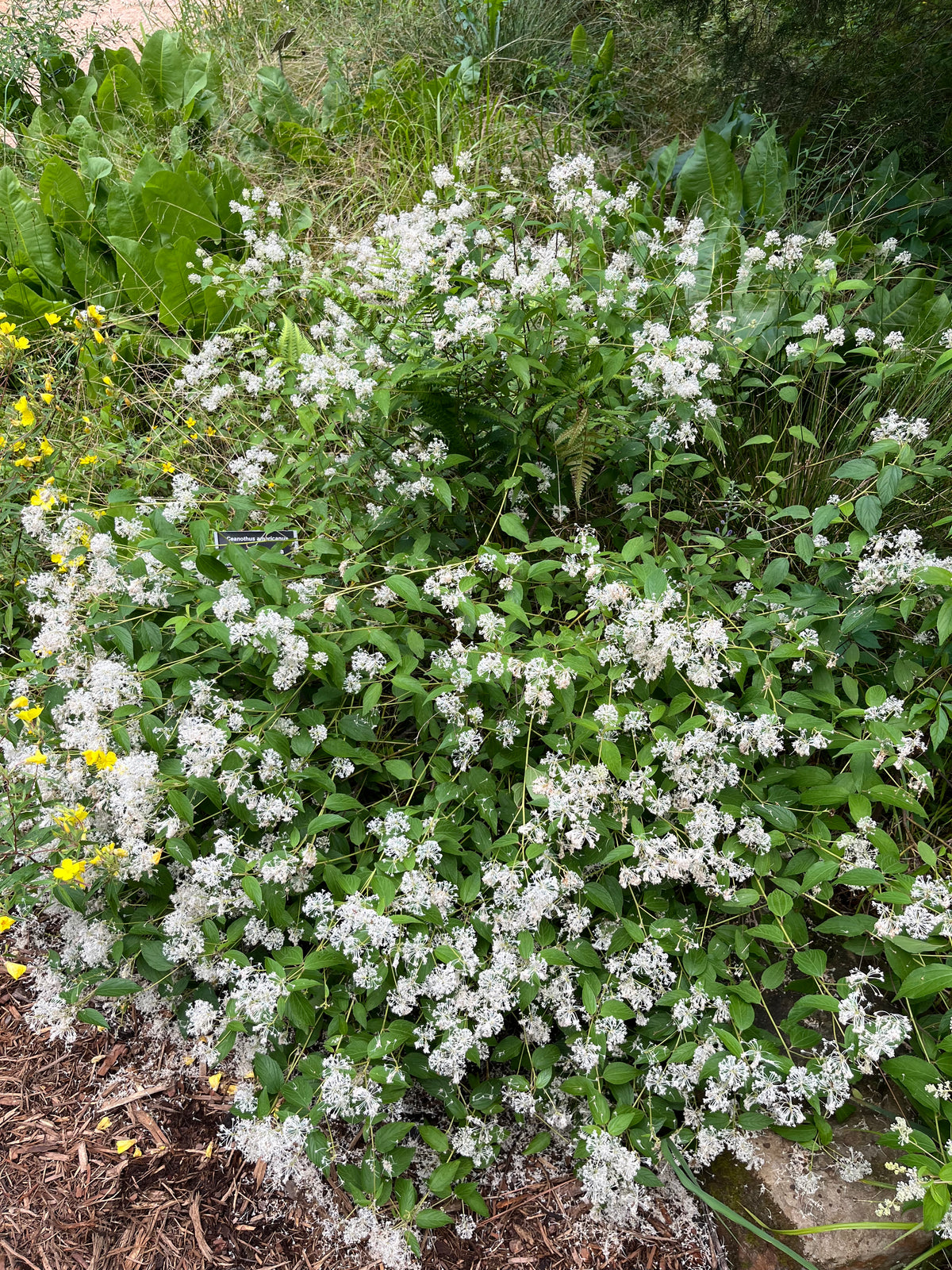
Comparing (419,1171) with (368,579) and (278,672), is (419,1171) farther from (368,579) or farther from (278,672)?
(368,579)

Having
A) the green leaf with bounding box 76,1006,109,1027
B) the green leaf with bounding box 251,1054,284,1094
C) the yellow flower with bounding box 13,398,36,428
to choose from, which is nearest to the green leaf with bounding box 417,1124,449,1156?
the green leaf with bounding box 251,1054,284,1094

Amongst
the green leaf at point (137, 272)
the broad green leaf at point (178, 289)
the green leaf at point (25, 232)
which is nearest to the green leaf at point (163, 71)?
the green leaf at point (25, 232)

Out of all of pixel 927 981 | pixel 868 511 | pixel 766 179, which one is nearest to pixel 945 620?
pixel 868 511

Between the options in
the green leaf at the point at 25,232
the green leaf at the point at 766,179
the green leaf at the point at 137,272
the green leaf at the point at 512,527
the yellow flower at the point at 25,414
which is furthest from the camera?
the green leaf at the point at 25,232

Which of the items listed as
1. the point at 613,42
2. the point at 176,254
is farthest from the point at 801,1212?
the point at 613,42

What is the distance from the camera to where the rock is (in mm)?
1938

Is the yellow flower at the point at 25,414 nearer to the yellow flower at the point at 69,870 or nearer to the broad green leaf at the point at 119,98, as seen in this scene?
the yellow flower at the point at 69,870

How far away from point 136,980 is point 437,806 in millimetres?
1073

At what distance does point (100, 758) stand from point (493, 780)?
0.99 m

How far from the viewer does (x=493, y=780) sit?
2.18 metres

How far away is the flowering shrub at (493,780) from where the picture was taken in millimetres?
1906

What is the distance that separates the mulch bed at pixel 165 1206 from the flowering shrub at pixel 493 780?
0.14m

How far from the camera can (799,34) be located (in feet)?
12.2

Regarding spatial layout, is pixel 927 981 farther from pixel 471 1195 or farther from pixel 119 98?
pixel 119 98
